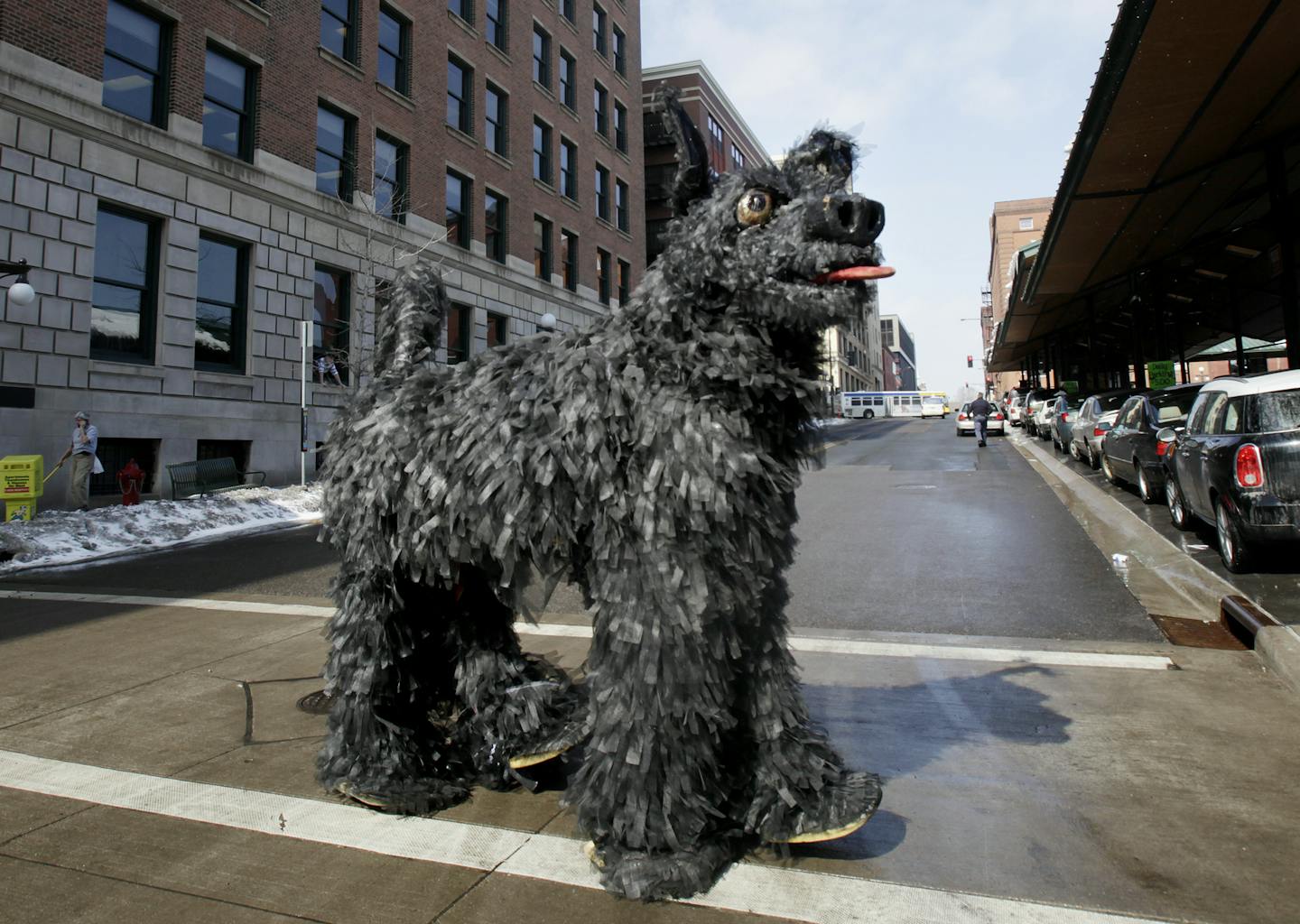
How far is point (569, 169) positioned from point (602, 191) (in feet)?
7.32

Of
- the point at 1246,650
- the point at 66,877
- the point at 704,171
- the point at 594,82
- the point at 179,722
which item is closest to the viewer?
the point at 704,171

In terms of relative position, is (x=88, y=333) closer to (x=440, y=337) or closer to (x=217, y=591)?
(x=217, y=591)

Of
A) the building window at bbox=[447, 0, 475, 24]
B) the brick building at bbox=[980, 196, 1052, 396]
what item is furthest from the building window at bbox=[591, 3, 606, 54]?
the brick building at bbox=[980, 196, 1052, 396]

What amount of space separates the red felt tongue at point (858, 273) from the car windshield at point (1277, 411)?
6347 millimetres

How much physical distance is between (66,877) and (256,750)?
38.9 inches

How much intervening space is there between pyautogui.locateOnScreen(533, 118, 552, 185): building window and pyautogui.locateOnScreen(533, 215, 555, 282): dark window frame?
148cm

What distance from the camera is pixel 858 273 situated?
6.34 feet

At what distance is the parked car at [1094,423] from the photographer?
15.0m

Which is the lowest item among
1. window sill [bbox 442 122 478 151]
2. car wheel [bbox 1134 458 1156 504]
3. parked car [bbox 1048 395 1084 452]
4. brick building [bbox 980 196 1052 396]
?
car wheel [bbox 1134 458 1156 504]

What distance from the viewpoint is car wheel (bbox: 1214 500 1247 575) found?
21.1 ft

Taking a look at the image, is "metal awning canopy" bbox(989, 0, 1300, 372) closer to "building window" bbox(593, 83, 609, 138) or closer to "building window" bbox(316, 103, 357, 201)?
"building window" bbox(316, 103, 357, 201)

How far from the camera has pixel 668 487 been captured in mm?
2029

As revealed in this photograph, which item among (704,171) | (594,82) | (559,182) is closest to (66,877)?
(704,171)

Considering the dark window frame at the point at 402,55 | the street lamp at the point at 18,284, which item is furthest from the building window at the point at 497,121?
the street lamp at the point at 18,284
